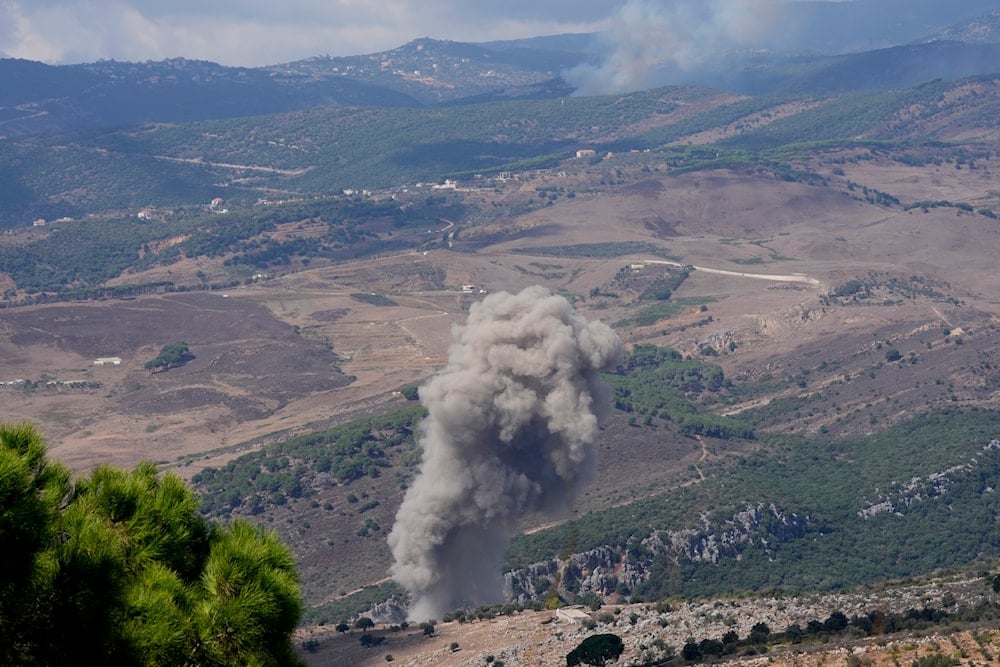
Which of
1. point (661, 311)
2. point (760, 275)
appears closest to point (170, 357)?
point (661, 311)

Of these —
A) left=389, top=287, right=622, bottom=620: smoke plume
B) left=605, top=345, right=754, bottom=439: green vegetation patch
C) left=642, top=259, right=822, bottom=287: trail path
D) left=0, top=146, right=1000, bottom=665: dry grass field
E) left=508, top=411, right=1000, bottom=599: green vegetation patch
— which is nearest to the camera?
left=389, top=287, right=622, bottom=620: smoke plume

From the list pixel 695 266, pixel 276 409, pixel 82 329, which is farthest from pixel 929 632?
pixel 695 266

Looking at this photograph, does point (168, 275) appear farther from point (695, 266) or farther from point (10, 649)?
point (10, 649)

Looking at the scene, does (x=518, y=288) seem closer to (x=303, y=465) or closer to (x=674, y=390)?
(x=674, y=390)

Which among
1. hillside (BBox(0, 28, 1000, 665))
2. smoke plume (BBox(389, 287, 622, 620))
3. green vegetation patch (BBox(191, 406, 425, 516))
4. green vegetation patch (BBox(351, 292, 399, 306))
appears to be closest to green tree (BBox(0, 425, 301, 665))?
hillside (BBox(0, 28, 1000, 665))

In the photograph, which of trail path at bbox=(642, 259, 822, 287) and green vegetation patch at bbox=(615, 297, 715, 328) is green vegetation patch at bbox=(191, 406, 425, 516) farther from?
trail path at bbox=(642, 259, 822, 287)
